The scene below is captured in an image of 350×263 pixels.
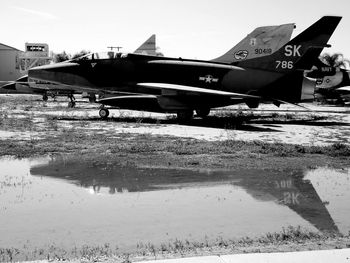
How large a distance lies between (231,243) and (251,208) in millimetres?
1715

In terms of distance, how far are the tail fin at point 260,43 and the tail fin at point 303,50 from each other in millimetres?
3952

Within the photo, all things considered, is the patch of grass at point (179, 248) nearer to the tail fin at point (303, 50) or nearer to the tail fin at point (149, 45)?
the tail fin at point (303, 50)

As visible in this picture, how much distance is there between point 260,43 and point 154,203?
2052 cm

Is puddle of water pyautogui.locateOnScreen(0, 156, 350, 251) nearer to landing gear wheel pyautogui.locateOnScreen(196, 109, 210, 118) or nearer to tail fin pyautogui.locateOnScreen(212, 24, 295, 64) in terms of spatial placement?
landing gear wheel pyautogui.locateOnScreen(196, 109, 210, 118)

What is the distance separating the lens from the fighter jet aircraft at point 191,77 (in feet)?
65.4

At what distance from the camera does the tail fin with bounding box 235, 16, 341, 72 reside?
1989 centimetres

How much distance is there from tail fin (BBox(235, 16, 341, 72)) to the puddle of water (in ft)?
39.1

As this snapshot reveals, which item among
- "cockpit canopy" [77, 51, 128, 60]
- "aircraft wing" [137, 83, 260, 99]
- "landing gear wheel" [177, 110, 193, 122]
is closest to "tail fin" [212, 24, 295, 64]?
"aircraft wing" [137, 83, 260, 99]

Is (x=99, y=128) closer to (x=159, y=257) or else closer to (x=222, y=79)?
(x=222, y=79)

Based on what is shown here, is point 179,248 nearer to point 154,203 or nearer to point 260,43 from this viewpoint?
point 154,203

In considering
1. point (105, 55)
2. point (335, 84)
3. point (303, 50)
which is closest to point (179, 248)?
point (105, 55)

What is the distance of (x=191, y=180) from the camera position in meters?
8.38

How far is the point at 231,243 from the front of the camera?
4.88 metres

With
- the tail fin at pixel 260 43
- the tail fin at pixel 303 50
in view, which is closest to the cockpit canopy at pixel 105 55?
the tail fin at pixel 303 50
